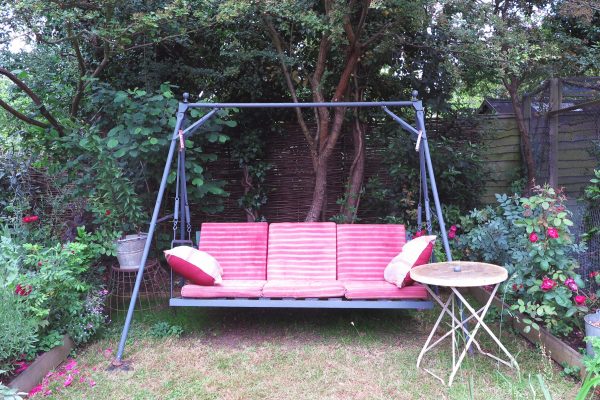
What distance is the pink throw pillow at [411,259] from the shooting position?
3346mm

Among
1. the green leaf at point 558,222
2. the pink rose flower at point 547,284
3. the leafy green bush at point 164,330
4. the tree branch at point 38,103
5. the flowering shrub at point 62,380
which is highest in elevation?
the tree branch at point 38,103

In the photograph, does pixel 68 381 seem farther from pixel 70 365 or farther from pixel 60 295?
pixel 60 295

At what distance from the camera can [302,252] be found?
4.01 m

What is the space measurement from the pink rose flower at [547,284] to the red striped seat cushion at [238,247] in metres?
2.16

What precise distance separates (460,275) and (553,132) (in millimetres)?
3079

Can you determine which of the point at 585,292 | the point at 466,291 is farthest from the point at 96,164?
the point at 585,292

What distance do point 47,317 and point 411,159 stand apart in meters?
3.93

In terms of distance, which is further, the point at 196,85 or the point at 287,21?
the point at 196,85

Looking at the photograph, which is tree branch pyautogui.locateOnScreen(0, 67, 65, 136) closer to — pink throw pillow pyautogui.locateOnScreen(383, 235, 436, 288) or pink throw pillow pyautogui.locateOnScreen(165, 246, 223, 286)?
pink throw pillow pyautogui.locateOnScreen(165, 246, 223, 286)

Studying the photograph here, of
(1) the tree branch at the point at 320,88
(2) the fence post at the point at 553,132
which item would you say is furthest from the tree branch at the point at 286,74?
(2) the fence post at the point at 553,132

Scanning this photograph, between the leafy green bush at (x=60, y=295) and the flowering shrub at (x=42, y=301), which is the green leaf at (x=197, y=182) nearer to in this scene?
the flowering shrub at (x=42, y=301)

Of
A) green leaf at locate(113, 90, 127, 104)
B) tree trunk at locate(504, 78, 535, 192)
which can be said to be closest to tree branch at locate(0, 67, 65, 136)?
green leaf at locate(113, 90, 127, 104)

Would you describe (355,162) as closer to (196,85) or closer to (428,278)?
(196,85)

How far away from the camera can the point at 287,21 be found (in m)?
4.97
